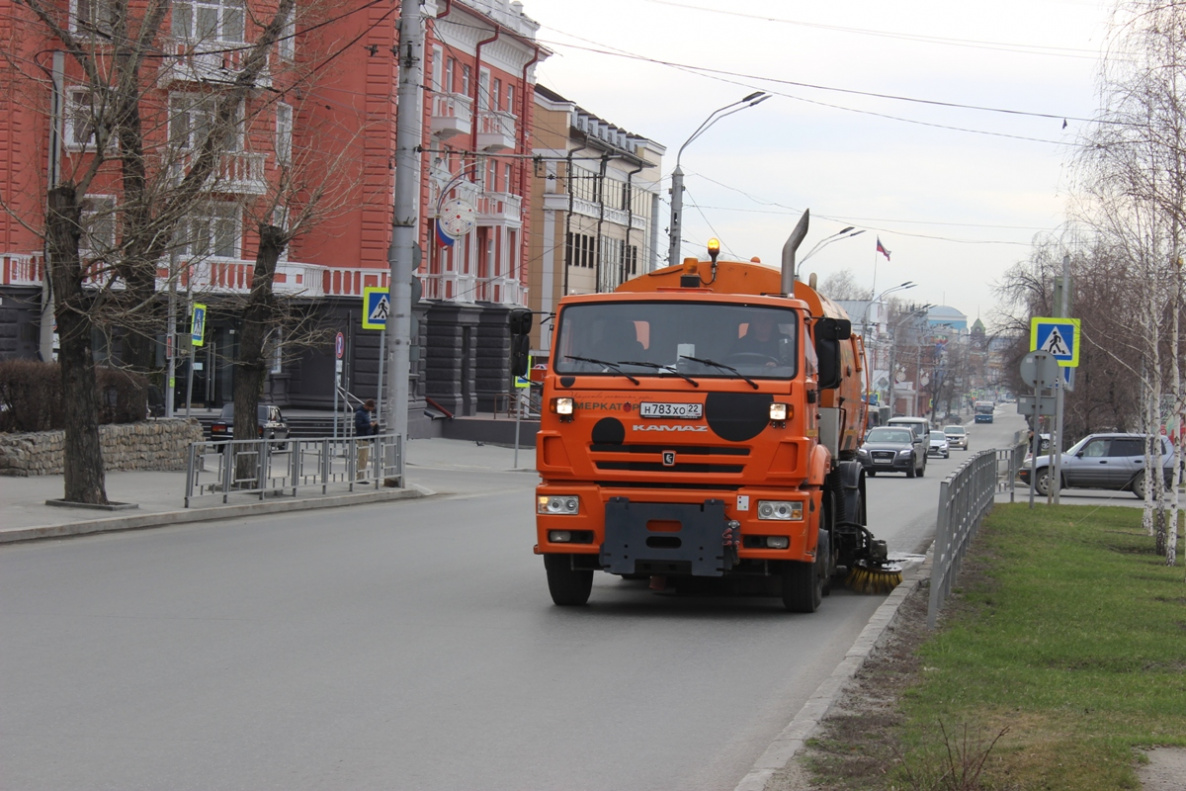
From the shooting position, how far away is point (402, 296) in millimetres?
26844

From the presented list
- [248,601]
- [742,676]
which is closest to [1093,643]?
[742,676]

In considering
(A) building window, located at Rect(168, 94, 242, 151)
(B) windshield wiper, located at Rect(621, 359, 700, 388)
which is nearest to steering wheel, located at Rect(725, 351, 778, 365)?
(B) windshield wiper, located at Rect(621, 359, 700, 388)

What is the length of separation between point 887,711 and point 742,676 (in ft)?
5.19

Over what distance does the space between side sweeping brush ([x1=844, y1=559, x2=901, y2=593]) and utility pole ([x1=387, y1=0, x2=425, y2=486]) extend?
1373 centimetres

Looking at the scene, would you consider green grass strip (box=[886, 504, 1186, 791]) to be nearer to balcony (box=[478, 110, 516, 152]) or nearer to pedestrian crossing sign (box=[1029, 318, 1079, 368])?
pedestrian crossing sign (box=[1029, 318, 1079, 368])

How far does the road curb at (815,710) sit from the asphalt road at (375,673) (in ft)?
0.62

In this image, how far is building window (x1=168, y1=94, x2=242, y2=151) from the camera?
20.9 m

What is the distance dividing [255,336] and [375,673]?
1636 centimetres

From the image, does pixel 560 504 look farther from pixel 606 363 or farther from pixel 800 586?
pixel 800 586

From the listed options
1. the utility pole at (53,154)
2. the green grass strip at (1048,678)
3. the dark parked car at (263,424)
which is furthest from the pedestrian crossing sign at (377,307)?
the green grass strip at (1048,678)

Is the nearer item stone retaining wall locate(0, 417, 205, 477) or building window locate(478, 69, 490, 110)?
stone retaining wall locate(0, 417, 205, 477)

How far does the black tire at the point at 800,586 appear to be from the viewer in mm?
11977

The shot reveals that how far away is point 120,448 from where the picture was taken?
2816 centimetres

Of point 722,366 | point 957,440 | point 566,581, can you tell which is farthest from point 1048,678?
point 957,440
